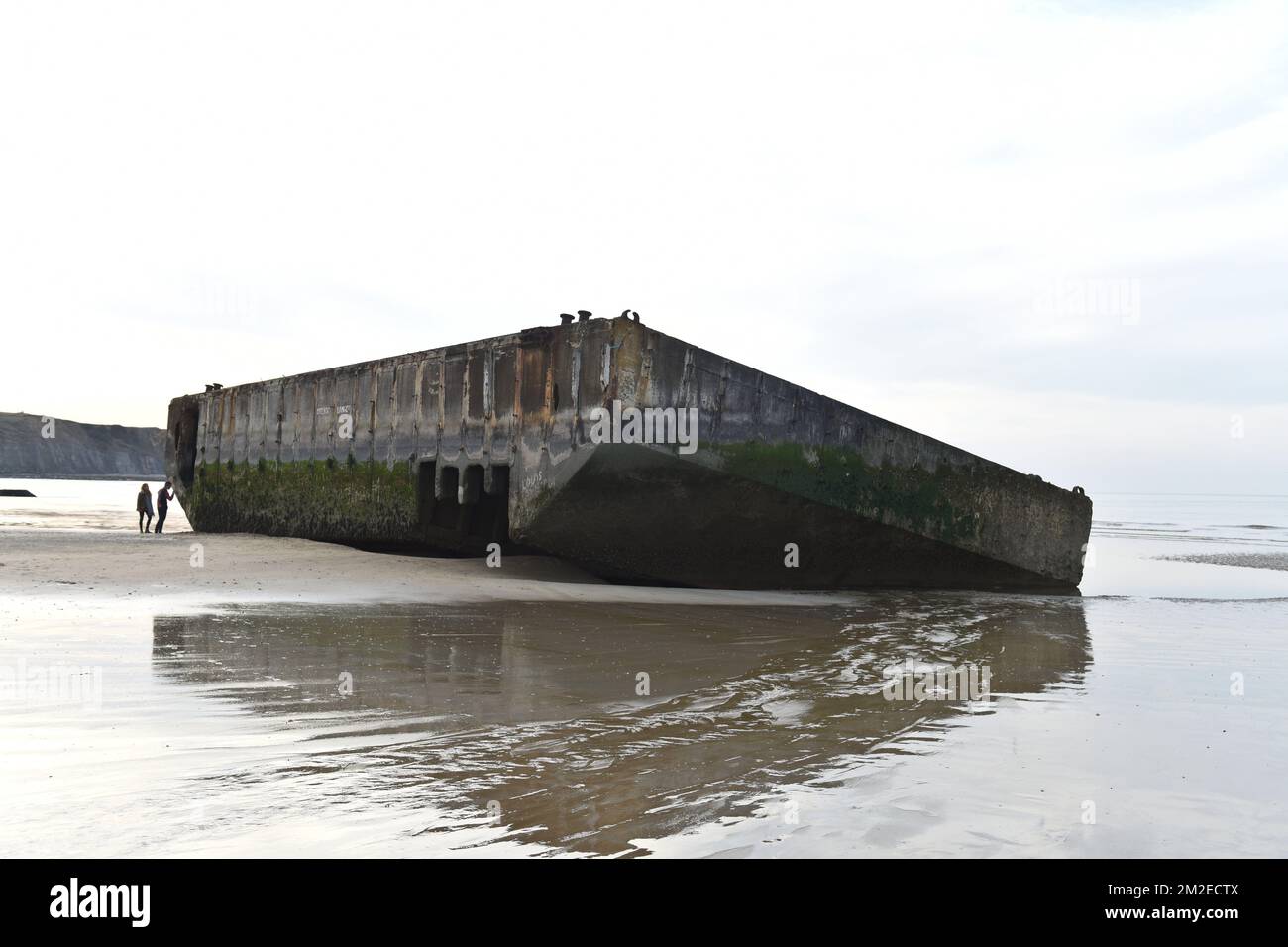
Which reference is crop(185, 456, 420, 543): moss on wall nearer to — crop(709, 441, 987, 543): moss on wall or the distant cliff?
crop(709, 441, 987, 543): moss on wall

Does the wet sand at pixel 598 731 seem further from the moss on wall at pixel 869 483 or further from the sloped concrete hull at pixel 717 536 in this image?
the moss on wall at pixel 869 483

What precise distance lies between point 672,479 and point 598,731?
608cm

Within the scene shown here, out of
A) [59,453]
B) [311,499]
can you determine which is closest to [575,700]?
[311,499]

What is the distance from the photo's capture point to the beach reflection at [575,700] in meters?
3.48

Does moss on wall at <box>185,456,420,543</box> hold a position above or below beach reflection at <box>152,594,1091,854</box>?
above

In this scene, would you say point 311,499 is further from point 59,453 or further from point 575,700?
point 59,453

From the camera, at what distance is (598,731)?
4504mm

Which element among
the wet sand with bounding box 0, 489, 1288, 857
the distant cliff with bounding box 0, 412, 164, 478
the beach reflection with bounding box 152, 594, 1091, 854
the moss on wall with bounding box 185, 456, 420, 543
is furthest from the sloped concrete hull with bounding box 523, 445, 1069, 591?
the distant cliff with bounding box 0, 412, 164, 478

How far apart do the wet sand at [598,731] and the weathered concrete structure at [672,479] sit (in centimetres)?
168

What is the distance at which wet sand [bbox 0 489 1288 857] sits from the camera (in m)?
3.18

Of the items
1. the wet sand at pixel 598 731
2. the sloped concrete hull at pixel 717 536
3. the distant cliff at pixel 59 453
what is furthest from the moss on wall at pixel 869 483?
the distant cliff at pixel 59 453

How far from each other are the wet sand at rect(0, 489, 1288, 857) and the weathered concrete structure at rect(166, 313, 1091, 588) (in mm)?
1684

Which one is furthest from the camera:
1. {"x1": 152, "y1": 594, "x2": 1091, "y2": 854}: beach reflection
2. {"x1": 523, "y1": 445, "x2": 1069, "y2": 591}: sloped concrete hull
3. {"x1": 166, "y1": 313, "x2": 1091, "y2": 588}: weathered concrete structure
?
{"x1": 523, "y1": 445, "x2": 1069, "y2": 591}: sloped concrete hull
